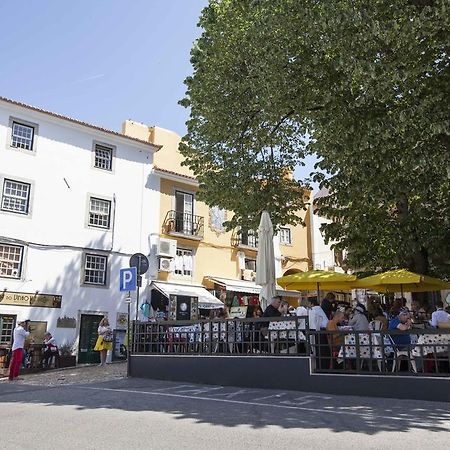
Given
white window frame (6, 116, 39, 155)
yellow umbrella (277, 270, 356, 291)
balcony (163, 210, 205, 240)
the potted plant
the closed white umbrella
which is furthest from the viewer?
balcony (163, 210, 205, 240)

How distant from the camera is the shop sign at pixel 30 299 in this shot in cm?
1980

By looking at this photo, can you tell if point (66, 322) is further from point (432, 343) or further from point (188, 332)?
point (432, 343)

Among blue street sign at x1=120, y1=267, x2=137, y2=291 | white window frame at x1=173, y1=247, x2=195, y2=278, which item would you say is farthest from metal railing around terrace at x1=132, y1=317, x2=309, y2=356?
white window frame at x1=173, y1=247, x2=195, y2=278

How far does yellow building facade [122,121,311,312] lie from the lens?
2539cm

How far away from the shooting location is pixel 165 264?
24.4 metres

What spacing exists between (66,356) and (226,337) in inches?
411

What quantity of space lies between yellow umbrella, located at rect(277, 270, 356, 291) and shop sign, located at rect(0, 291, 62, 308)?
10467mm

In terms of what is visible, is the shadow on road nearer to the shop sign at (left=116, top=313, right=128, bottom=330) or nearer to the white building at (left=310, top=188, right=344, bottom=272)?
the shop sign at (left=116, top=313, right=128, bottom=330)

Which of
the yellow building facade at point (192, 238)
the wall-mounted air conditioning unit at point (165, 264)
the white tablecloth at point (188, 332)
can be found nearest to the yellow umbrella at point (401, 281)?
the white tablecloth at point (188, 332)

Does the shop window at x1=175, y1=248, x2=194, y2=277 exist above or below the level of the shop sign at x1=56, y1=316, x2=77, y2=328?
above

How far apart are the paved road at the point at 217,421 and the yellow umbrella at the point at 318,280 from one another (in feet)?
17.4

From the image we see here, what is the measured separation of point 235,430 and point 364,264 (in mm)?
14202

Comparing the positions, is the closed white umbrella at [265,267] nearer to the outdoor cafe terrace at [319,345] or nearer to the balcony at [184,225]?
the outdoor cafe terrace at [319,345]

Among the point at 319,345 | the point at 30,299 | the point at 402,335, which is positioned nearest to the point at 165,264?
the point at 30,299
